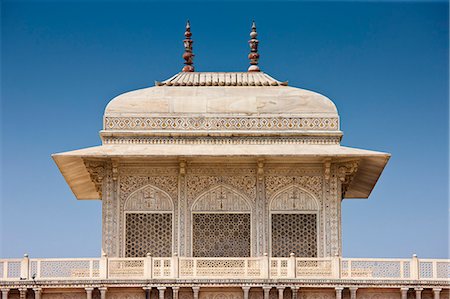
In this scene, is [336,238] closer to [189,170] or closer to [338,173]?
[338,173]

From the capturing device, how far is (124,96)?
30.2m

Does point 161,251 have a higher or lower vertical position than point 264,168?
lower

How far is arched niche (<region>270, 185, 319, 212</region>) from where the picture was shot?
29.6 meters

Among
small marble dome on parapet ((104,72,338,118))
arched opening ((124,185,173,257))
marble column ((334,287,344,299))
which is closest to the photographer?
marble column ((334,287,344,299))

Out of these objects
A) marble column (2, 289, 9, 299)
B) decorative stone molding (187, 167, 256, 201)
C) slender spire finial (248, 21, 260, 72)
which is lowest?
marble column (2, 289, 9, 299)

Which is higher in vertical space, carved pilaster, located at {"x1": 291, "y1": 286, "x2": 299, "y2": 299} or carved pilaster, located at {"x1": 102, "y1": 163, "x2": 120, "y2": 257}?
carved pilaster, located at {"x1": 102, "y1": 163, "x2": 120, "y2": 257}

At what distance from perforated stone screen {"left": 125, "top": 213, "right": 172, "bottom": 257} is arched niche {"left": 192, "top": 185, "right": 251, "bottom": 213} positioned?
0.86 metres

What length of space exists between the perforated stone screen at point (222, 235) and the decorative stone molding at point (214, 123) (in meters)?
2.26

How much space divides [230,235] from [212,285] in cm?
260

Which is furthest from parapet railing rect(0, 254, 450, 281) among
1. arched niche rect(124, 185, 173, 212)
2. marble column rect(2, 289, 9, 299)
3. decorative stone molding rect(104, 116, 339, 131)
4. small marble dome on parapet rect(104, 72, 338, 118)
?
small marble dome on parapet rect(104, 72, 338, 118)

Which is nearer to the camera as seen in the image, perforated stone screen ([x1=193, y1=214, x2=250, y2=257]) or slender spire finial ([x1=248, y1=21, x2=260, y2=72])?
perforated stone screen ([x1=193, y1=214, x2=250, y2=257])

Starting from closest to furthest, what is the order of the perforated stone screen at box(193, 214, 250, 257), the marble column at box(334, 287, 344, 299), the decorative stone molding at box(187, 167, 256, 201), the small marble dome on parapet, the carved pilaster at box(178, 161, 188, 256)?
the marble column at box(334, 287, 344, 299), the carved pilaster at box(178, 161, 188, 256), the perforated stone screen at box(193, 214, 250, 257), the decorative stone molding at box(187, 167, 256, 201), the small marble dome on parapet

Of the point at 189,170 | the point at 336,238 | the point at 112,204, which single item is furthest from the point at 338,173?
the point at 112,204

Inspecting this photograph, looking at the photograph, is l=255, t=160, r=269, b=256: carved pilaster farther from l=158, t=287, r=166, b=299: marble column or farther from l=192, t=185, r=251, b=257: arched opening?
l=158, t=287, r=166, b=299: marble column
